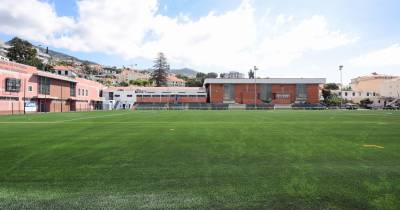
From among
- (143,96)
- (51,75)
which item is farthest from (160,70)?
(51,75)

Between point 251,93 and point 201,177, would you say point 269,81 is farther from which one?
point 201,177

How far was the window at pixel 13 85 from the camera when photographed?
49.3 m

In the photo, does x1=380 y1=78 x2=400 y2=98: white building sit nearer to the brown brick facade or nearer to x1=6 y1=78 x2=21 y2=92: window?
the brown brick facade

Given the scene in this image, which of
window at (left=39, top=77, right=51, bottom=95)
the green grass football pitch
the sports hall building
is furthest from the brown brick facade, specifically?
the green grass football pitch

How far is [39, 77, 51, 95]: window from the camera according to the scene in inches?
2348

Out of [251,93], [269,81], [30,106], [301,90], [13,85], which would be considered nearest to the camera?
[13,85]

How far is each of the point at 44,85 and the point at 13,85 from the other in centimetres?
1046

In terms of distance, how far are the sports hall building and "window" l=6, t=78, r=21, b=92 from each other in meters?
54.5

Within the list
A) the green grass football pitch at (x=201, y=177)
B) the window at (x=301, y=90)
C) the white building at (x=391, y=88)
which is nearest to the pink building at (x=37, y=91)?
the green grass football pitch at (x=201, y=177)

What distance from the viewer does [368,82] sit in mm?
125188

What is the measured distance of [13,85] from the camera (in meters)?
50.5

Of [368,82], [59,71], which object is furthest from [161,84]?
[368,82]

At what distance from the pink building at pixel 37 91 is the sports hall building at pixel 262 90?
35349mm

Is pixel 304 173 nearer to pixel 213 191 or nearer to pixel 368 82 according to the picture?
pixel 213 191
